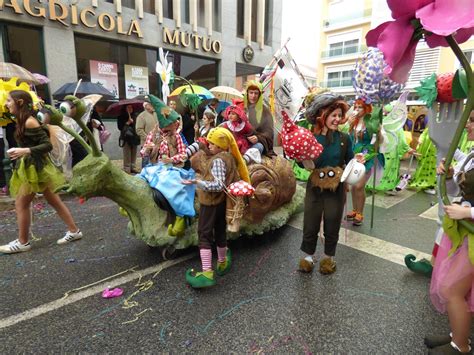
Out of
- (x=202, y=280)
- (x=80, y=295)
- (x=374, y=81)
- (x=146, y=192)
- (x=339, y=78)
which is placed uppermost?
(x=339, y=78)

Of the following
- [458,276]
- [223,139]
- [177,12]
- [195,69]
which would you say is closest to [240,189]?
[223,139]

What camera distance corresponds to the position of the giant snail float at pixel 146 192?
2725 mm

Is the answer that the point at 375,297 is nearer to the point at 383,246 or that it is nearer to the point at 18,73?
the point at 383,246

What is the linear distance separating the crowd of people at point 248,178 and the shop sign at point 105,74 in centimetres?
619

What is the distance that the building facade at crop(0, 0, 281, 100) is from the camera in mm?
7785

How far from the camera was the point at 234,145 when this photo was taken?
8.70 ft

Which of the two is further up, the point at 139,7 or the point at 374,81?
the point at 139,7

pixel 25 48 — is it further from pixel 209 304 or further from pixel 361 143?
pixel 209 304

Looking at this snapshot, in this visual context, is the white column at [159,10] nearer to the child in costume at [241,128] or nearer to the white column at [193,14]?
the white column at [193,14]

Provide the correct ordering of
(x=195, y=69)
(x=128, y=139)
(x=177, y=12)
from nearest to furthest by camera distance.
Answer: (x=128, y=139), (x=177, y=12), (x=195, y=69)

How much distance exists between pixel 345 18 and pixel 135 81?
31.1 metres

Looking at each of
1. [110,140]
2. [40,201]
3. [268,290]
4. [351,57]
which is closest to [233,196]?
[268,290]

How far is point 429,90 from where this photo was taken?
8.50 feet

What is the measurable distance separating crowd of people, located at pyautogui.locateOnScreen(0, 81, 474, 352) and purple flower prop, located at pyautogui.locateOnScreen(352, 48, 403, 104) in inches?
13.0
